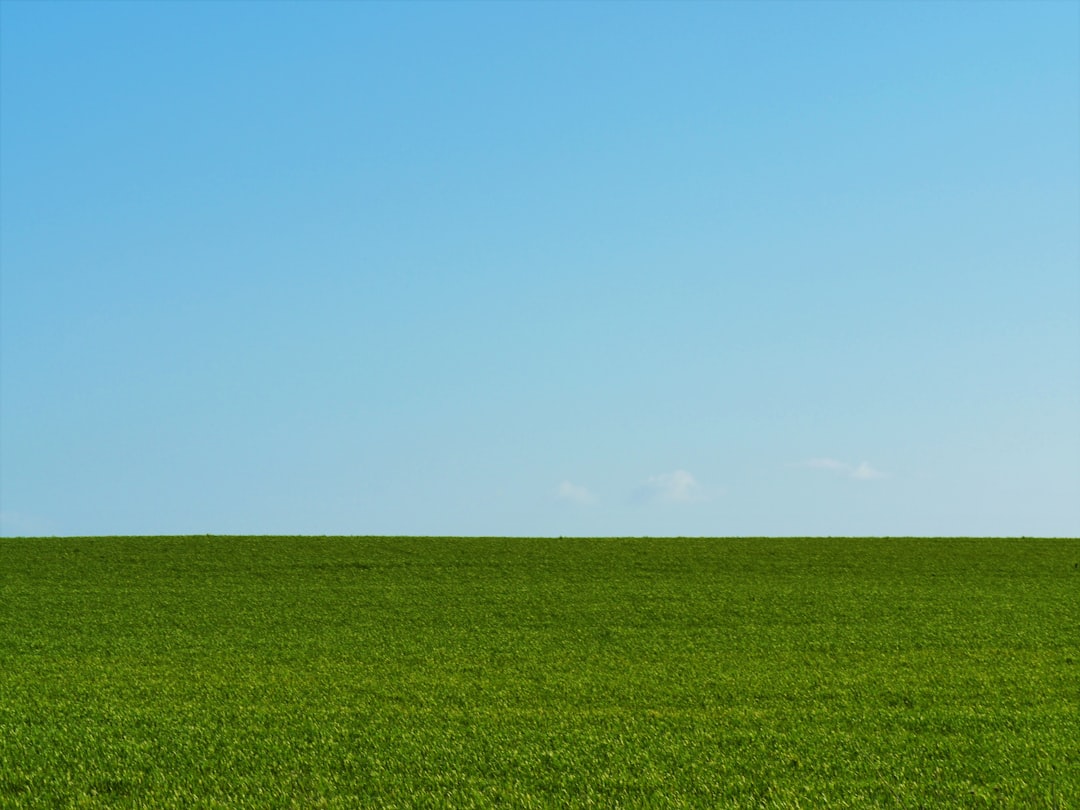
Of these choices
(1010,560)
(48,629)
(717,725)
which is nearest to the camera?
(717,725)

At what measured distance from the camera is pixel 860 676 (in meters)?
14.0

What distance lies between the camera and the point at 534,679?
14.0 metres

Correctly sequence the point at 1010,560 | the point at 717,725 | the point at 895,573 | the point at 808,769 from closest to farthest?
1. the point at 808,769
2. the point at 717,725
3. the point at 895,573
4. the point at 1010,560

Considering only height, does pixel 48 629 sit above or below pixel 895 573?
below

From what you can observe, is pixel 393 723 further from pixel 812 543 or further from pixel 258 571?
pixel 812 543

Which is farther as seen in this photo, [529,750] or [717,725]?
[717,725]

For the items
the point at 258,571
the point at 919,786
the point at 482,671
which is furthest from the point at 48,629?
the point at 919,786

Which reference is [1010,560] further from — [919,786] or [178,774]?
[178,774]

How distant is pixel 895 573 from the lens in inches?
1047

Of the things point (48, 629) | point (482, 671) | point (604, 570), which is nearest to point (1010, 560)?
point (604, 570)

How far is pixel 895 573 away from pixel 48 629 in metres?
21.6

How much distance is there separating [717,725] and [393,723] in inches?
151

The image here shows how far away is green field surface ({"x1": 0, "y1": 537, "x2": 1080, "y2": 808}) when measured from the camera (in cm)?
891

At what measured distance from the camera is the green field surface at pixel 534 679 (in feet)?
29.2
